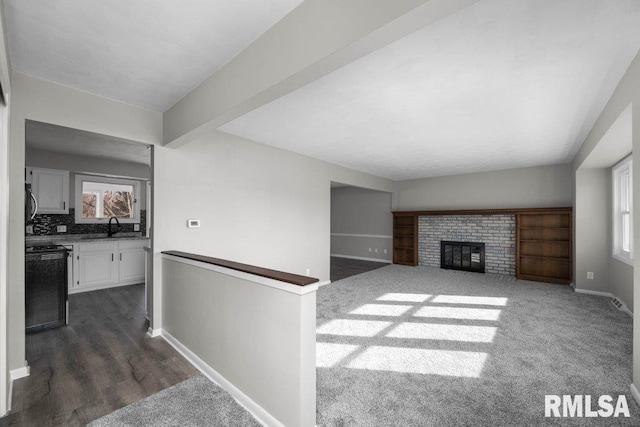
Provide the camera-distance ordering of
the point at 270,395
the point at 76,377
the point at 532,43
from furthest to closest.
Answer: the point at 76,377
the point at 532,43
the point at 270,395

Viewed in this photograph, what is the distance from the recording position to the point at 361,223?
861 centimetres

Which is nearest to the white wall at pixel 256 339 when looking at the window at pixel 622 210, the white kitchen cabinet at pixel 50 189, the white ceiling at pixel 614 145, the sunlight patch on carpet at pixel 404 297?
the sunlight patch on carpet at pixel 404 297

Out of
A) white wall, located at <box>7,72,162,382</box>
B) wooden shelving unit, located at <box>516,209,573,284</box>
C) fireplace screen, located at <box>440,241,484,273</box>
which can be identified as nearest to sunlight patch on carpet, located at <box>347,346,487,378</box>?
white wall, located at <box>7,72,162,382</box>

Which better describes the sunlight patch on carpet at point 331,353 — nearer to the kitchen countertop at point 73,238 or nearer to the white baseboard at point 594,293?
the kitchen countertop at point 73,238

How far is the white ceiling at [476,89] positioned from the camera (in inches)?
64.3

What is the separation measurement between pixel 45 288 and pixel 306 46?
12.6ft

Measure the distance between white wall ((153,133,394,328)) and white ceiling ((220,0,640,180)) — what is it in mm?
379

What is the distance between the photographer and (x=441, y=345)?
8.87 ft

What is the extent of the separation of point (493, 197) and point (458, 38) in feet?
18.4

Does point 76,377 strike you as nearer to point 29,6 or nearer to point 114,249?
point 29,6

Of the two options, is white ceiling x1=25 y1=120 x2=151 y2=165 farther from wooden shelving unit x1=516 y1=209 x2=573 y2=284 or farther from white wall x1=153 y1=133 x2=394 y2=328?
wooden shelving unit x1=516 y1=209 x2=573 y2=284

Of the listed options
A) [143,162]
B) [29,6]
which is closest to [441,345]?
[29,6]

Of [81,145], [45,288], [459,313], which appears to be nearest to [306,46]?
[459,313]

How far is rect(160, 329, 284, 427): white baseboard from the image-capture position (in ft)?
5.56
